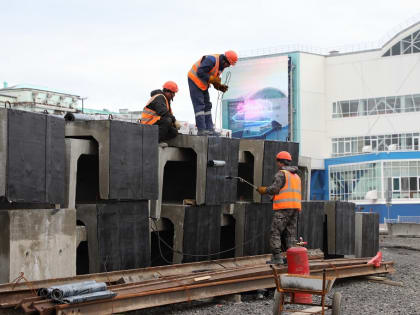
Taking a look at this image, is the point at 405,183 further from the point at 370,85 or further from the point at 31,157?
the point at 31,157

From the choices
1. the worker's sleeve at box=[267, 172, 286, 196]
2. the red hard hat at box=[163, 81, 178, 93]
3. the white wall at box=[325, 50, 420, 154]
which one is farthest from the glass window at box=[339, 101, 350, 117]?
the worker's sleeve at box=[267, 172, 286, 196]

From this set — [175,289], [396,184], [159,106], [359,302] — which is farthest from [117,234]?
[396,184]

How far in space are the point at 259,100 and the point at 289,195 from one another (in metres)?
53.5

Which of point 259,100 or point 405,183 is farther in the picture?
point 259,100

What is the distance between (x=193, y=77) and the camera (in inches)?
463

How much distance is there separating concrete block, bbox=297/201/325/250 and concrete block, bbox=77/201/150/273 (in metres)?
3.82

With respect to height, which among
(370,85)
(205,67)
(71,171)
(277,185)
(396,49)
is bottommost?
(277,185)

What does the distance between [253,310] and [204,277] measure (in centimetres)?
85

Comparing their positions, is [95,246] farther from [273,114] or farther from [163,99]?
[273,114]

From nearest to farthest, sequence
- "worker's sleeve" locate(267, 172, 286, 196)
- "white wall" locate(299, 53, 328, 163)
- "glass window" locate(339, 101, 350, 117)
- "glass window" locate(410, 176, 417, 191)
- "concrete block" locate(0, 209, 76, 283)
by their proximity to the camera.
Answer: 1. "concrete block" locate(0, 209, 76, 283)
2. "worker's sleeve" locate(267, 172, 286, 196)
3. "glass window" locate(410, 176, 417, 191)
4. "white wall" locate(299, 53, 328, 163)
5. "glass window" locate(339, 101, 350, 117)

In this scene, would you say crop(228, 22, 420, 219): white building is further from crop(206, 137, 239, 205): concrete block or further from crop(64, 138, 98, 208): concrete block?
crop(64, 138, 98, 208): concrete block

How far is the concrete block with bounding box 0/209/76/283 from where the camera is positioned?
25.2 feet

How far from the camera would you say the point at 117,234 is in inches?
361

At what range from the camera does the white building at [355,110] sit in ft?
183
